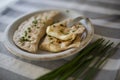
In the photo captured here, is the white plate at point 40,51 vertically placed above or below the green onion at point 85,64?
above

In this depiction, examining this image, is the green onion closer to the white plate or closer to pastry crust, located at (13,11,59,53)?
the white plate

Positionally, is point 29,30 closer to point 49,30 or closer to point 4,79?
point 49,30

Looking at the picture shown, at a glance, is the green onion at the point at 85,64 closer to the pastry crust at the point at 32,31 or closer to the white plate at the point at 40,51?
the white plate at the point at 40,51

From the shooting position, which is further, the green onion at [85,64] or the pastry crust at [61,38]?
the pastry crust at [61,38]

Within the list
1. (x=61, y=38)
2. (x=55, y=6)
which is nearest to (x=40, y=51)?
(x=61, y=38)

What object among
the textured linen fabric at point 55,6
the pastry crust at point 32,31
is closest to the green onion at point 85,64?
the textured linen fabric at point 55,6

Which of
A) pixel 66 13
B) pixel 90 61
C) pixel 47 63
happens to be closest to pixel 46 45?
pixel 47 63
